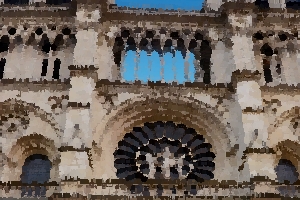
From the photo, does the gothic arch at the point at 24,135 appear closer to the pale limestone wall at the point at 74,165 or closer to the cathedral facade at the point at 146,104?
the cathedral facade at the point at 146,104

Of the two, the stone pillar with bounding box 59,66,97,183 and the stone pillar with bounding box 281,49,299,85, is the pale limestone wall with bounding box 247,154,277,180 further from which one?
the stone pillar with bounding box 59,66,97,183

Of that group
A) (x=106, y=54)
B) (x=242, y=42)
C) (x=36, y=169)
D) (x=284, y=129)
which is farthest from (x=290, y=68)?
(x=36, y=169)

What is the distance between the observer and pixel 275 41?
17938 millimetres

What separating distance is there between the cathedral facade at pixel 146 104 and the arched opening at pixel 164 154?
0.04 meters

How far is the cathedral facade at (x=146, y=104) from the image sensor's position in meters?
14.2

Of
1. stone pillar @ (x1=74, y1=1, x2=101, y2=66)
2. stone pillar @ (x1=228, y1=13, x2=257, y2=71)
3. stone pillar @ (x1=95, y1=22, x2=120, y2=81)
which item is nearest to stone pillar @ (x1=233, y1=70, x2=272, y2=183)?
stone pillar @ (x1=228, y1=13, x2=257, y2=71)

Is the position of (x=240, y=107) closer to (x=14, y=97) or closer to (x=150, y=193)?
(x=150, y=193)

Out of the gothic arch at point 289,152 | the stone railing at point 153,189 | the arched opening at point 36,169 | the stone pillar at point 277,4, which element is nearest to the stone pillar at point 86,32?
the arched opening at point 36,169

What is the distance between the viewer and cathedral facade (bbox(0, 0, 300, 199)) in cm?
1420

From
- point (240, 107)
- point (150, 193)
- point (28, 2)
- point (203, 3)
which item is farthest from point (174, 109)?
point (28, 2)

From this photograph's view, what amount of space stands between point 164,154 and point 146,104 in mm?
1820

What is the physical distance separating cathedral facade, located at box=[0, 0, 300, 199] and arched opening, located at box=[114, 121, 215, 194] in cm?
4

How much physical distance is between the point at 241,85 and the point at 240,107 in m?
0.87

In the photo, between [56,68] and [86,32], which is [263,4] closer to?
[86,32]
